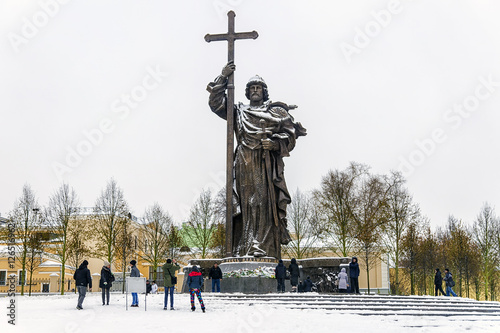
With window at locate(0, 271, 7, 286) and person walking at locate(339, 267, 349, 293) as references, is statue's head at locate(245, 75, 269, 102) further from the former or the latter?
window at locate(0, 271, 7, 286)

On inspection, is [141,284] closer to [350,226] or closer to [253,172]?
[253,172]

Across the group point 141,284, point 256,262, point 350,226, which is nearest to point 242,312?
point 141,284

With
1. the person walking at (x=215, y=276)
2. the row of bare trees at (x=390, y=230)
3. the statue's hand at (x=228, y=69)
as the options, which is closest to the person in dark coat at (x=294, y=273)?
the person walking at (x=215, y=276)

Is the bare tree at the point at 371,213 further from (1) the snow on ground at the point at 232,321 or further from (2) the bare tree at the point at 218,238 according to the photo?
(1) the snow on ground at the point at 232,321

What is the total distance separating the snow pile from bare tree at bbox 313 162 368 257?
19.6m

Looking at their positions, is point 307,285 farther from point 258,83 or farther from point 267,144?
point 258,83

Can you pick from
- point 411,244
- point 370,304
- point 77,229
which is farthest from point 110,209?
point 370,304

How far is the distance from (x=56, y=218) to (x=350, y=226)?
65.3 ft

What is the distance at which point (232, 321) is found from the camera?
10.3 m

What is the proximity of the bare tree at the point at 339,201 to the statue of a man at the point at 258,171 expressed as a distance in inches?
719

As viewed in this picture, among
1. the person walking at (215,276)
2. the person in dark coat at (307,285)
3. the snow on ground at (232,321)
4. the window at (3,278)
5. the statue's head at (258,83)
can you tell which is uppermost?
the statue's head at (258,83)

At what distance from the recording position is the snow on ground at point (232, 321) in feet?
30.8

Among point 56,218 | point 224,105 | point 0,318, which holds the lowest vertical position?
point 0,318

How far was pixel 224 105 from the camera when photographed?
56.5ft
